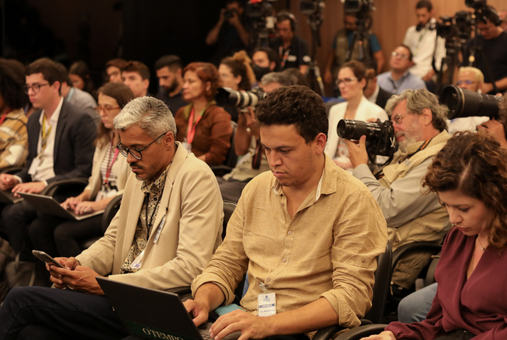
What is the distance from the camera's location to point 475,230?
1470 mm

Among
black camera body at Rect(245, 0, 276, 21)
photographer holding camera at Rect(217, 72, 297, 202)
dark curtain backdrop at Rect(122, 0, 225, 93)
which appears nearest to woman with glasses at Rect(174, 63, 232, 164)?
photographer holding camera at Rect(217, 72, 297, 202)

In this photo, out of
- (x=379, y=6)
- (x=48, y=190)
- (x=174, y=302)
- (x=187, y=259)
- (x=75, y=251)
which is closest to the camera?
(x=174, y=302)

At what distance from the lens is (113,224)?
243 cm

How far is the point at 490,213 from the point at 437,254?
999mm

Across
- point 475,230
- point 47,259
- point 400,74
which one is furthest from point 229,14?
point 475,230

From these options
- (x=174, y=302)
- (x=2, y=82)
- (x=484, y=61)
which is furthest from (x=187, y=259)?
(x=484, y=61)

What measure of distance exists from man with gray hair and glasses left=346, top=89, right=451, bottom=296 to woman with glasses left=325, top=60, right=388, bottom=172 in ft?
3.10

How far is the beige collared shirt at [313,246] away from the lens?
1.67 m

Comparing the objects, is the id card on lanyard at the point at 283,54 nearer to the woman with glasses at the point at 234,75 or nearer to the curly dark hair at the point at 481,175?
the woman with glasses at the point at 234,75

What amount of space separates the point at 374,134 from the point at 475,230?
4.27 feet

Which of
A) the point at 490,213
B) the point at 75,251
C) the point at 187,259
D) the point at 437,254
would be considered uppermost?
the point at 490,213

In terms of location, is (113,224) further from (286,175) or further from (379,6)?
(379,6)

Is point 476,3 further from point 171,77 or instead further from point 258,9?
point 171,77

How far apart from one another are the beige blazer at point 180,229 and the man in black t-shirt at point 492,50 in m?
3.63
